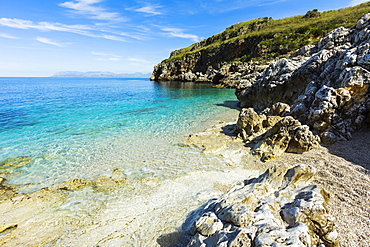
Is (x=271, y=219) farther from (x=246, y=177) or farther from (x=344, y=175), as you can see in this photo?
(x=344, y=175)

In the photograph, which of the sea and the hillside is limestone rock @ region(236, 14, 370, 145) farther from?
the hillside

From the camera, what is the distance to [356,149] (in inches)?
372

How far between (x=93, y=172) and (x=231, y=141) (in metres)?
9.05

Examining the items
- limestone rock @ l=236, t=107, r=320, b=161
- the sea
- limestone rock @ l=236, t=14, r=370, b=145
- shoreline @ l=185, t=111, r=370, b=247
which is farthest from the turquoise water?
limestone rock @ l=236, t=14, r=370, b=145

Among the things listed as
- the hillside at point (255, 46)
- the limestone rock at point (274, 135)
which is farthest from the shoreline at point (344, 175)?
the hillside at point (255, 46)

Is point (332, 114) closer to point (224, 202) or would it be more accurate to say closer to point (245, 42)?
point (224, 202)

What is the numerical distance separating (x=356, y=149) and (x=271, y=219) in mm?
7998

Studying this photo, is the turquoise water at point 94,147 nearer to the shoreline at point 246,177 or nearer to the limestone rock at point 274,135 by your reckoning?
the shoreline at point 246,177

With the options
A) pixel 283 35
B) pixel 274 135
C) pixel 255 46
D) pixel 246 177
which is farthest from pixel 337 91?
pixel 255 46

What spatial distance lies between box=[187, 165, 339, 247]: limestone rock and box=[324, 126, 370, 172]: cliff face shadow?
4341 millimetres

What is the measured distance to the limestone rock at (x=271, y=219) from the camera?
4.05m

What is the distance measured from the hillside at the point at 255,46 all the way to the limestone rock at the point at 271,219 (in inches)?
1966

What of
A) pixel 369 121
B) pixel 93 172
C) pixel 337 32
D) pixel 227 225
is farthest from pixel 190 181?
pixel 337 32

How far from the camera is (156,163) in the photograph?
11.3m
